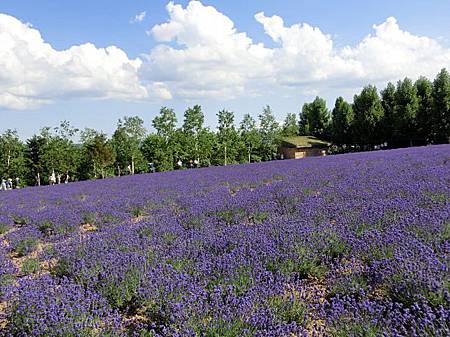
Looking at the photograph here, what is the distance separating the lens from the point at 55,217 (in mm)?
8281

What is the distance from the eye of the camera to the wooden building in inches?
1926

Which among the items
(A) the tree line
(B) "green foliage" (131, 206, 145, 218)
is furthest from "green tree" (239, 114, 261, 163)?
(B) "green foliage" (131, 206, 145, 218)

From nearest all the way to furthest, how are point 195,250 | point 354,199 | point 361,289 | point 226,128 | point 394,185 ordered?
point 361,289, point 195,250, point 354,199, point 394,185, point 226,128

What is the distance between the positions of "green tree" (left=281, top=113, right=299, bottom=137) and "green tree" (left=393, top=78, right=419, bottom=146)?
20847 mm

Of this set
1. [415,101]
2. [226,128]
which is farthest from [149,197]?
[415,101]

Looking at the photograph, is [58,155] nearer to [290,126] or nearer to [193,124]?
[193,124]

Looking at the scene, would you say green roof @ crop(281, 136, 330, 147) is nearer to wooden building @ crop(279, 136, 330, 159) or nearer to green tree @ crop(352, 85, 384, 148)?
wooden building @ crop(279, 136, 330, 159)

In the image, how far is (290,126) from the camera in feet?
210

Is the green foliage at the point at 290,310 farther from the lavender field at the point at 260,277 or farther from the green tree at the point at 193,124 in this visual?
the green tree at the point at 193,124

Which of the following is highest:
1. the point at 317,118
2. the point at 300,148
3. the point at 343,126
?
the point at 317,118

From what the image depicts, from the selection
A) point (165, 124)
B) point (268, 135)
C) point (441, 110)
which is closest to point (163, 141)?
point (165, 124)

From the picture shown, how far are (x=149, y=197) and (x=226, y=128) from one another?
28.9 m

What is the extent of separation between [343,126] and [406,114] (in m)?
8.81

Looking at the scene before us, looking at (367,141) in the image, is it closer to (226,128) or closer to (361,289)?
(226,128)
